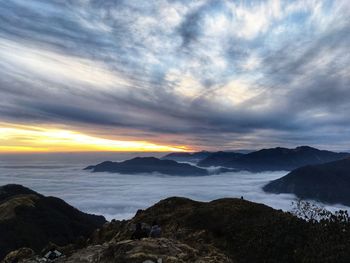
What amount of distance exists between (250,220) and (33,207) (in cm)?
16593

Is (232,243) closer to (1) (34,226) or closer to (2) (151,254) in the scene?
(2) (151,254)

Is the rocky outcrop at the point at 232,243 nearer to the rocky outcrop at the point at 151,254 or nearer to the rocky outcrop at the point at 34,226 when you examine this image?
the rocky outcrop at the point at 151,254

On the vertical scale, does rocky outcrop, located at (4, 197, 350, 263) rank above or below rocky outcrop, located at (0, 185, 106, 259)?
above

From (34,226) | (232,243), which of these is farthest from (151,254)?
(34,226)

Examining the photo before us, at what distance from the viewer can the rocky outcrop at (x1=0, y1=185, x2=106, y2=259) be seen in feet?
484

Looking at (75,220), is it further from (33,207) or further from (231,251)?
(231,251)

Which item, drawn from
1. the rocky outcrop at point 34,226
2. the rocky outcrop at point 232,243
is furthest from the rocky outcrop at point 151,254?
the rocky outcrop at point 34,226

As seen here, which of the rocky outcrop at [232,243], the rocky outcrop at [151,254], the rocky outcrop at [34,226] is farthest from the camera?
the rocky outcrop at [34,226]

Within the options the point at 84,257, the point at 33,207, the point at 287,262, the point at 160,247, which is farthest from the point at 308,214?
the point at 33,207

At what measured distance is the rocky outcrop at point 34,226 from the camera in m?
148

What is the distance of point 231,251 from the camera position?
3203cm

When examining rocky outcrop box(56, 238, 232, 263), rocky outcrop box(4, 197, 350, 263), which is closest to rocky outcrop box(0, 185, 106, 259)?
rocky outcrop box(4, 197, 350, 263)

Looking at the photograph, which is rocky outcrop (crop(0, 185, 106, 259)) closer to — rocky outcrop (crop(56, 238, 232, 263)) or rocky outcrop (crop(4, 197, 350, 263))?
rocky outcrop (crop(4, 197, 350, 263))

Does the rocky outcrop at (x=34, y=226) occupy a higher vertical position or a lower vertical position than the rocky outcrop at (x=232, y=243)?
lower
